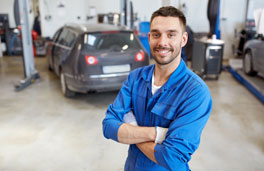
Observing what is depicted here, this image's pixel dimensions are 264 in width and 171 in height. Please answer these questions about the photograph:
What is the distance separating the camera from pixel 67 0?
408 inches

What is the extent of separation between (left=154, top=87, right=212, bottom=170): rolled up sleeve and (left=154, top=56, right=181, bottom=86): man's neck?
18 centimetres

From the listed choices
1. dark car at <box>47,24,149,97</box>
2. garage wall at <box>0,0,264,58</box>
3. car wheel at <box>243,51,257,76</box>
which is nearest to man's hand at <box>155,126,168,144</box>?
dark car at <box>47,24,149,97</box>

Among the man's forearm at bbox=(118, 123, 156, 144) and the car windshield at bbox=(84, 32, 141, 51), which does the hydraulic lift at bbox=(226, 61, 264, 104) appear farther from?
the man's forearm at bbox=(118, 123, 156, 144)

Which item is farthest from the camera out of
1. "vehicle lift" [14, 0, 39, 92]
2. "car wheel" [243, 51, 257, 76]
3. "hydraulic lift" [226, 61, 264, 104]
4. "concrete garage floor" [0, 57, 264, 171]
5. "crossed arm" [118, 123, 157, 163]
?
"car wheel" [243, 51, 257, 76]

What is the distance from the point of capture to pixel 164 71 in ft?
4.64

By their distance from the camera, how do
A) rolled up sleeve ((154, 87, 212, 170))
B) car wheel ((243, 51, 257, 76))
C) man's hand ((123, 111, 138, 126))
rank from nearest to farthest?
rolled up sleeve ((154, 87, 212, 170)) < man's hand ((123, 111, 138, 126)) < car wheel ((243, 51, 257, 76))

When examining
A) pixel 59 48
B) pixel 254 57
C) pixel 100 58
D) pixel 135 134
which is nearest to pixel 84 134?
pixel 100 58

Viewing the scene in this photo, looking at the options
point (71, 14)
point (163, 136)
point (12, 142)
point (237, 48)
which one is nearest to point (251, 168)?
point (163, 136)

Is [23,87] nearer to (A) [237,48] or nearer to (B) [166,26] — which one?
(B) [166,26]

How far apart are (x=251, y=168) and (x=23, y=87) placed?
198 inches

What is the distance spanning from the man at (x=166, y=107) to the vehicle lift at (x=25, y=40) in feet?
16.5

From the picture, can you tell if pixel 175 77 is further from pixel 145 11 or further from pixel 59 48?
pixel 145 11

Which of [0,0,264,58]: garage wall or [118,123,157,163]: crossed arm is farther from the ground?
[0,0,264,58]: garage wall

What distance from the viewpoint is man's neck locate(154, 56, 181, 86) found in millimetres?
1392
